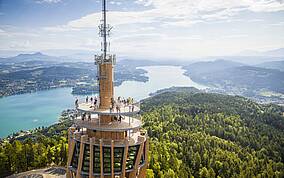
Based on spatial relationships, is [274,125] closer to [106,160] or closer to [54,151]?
[54,151]

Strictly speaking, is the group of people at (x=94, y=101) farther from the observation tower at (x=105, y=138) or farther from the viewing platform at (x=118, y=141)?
the viewing platform at (x=118, y=141)

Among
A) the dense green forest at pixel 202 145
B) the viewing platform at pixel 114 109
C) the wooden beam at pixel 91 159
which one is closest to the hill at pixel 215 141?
the dense green forest at pixel 202 145

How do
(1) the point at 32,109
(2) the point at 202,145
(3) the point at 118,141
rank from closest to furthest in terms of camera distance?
(3) the point at 118,141, (2) the point at 202,145, (1) the point at 32,109

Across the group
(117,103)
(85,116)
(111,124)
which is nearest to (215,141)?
(117,103)

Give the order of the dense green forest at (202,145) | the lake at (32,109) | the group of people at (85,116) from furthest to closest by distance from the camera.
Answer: the lake at (32,109), the dense green forest at (202,145), the group of people at (85,116)

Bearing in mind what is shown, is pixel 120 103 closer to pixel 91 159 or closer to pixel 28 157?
pixel 91 159

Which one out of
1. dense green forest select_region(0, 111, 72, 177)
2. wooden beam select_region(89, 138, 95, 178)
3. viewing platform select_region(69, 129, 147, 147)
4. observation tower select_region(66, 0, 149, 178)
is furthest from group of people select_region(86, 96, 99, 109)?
dense green forest select_region(0, 111, 72, 177)

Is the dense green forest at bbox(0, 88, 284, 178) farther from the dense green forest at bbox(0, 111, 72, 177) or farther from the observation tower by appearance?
the observation tower

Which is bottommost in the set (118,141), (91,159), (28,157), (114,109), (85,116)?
(28,157)
